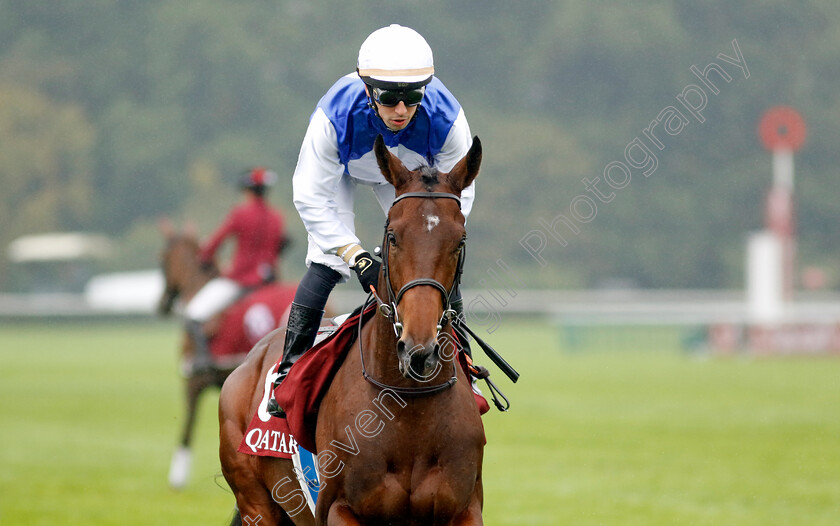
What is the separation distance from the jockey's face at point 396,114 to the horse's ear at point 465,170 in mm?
407

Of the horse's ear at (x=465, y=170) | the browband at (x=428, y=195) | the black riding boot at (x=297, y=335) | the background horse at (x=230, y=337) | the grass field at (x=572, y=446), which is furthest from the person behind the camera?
the background horse at (x=230, y=337)

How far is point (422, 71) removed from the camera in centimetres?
484

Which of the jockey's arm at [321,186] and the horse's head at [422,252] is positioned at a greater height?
the jockey's arm at [321,186]

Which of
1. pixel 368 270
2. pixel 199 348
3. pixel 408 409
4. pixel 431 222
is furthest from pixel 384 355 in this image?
pixel 199 348

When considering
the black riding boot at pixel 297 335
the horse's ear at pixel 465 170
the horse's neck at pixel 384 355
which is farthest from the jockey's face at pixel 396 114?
the black riding boot at pixel 297 335

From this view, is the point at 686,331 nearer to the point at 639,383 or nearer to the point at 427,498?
the point at 639,383

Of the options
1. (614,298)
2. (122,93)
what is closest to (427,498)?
(614,298)

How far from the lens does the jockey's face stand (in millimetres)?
4867

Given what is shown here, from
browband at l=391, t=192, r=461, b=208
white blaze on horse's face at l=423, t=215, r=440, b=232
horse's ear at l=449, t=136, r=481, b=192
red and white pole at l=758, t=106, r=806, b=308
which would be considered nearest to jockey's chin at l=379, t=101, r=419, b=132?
horse's ear at l=449, t=136, r=481, b=192

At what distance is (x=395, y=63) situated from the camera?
4.78 meters

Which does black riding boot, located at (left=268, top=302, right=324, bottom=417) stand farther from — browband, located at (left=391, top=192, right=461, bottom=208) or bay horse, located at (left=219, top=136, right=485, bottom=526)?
browband, located at (left=391, top=192, right=461, bottom=208)

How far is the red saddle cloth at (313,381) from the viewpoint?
196 inches

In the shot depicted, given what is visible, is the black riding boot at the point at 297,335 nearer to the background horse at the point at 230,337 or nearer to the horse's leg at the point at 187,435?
the background horse at the point at 230,337

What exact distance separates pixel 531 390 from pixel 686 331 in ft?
32.0
